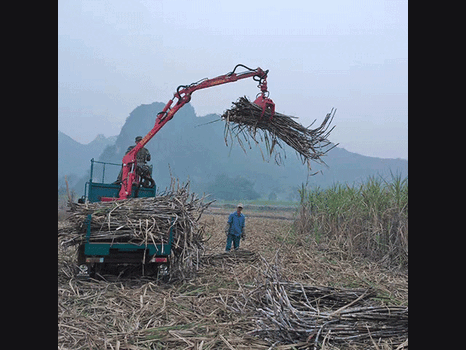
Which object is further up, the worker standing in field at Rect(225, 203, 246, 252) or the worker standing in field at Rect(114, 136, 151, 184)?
the worker standing in field at Rect(114, 136, 151, 184)

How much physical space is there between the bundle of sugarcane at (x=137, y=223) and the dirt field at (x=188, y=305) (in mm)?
744

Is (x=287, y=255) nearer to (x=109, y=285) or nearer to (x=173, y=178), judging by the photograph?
(x=173, y=178)

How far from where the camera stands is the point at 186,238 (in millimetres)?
7191

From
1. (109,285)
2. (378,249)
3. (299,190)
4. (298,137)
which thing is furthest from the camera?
(299,190)

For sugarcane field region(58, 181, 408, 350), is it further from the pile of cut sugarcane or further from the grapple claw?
the grapple claw

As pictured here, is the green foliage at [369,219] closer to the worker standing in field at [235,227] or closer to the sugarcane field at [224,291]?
the sugarcane field at [224,291]

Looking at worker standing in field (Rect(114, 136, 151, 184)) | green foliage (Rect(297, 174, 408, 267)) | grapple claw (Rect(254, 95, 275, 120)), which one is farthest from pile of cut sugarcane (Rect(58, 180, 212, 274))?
green foliage (Rect(297, 174, 408, 267))

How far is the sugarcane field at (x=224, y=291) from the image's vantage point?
4.36 m

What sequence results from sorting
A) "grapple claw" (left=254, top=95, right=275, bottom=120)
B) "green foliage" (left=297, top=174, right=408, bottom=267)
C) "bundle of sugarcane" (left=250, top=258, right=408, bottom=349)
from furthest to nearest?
"green foliage" (left=297, top=174, right=408, bottom=267) < "grapple claw" (left=254, top=95, right=275, bottom=120) < "bundle of sugarcane" (left=250, top=258, right=408, bottom=349)

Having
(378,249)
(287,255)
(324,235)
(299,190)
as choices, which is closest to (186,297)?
(287,255)

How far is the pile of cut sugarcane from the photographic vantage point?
686 cm

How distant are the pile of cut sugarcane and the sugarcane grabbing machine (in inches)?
5.3

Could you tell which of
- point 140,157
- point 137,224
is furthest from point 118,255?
point 140,157

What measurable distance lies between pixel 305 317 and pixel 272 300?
0.40 m
